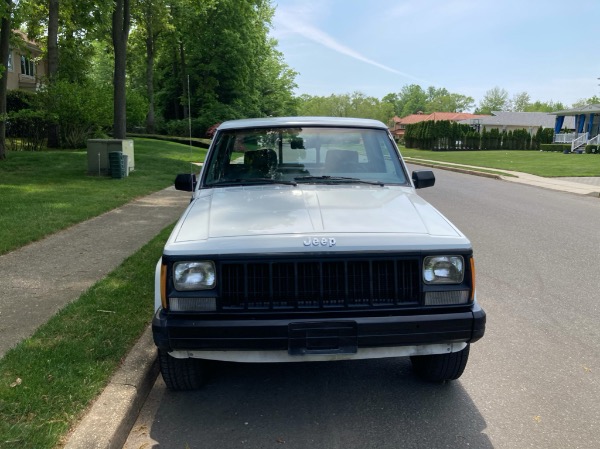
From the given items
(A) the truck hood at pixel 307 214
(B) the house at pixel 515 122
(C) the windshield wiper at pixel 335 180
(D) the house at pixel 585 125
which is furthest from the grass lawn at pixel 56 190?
(B) the house at pixel 515 122

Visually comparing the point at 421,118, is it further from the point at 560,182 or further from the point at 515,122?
the point at 560,182

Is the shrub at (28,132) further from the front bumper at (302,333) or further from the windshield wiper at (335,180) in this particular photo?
the front bumper at (302,333)

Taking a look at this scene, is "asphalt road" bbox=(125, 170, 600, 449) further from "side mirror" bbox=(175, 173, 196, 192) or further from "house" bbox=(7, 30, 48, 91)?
"house" bbox=(7, 30, 48, 91)

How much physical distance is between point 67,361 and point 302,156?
2.45 m

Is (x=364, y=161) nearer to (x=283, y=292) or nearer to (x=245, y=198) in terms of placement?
(x=245, y=198)

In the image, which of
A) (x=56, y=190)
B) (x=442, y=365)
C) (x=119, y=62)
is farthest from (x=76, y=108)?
(x=442, y=365)

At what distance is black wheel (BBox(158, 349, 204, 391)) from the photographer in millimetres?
3504

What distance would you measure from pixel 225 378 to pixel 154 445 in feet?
3.06

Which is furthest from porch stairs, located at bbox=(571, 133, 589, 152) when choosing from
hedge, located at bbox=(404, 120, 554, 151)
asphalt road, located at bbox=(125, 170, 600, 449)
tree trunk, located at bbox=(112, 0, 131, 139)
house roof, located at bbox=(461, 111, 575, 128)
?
asphalt road, located at bbox=(125, 170, 600, 449)

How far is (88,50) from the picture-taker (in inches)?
1417

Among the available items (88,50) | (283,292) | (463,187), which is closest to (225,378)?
(283,292)

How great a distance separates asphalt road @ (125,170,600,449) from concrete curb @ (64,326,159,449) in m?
0.10

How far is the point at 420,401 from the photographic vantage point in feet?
11.8

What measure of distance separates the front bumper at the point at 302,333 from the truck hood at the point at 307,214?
0.46m
